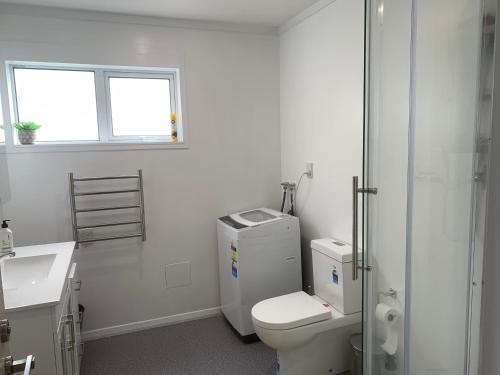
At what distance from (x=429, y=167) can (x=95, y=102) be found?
2508mm

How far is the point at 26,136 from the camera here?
101 inches

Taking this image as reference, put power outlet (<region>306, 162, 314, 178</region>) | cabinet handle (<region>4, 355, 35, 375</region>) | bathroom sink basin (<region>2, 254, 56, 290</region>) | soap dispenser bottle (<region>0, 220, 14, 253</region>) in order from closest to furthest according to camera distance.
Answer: cabinet handle (<region>4, 355, 35, 375</region>) → bathroom sink basin (<region>2, 254, 56, 290</region>) → soap dispenser bottle (<region>0, 220, 14, 253</region>) → power outlet (<region>306, 162, 314, 178</region>)

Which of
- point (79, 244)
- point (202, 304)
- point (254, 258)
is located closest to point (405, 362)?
point (254, 258)

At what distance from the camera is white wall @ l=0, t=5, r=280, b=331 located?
102 inches

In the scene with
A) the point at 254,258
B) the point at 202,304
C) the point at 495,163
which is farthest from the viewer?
the point at 202,304

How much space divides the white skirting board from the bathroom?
1cm

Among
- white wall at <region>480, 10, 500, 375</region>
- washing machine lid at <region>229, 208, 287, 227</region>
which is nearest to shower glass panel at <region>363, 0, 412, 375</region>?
white wall at <region>480, 10, 500, 375</region>

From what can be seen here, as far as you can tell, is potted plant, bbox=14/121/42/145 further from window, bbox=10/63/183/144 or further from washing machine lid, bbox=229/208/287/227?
washing machine lid, bbox=229/208/287/227

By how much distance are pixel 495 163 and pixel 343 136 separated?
1.16 metres

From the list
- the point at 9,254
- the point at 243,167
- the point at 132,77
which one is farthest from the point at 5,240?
the point at 243,167

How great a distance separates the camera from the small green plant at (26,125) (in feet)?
8.31

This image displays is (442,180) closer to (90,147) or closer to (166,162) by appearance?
(166,162)

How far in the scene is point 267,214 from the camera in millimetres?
2957

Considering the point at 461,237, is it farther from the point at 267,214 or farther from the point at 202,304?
the point at 202,304
